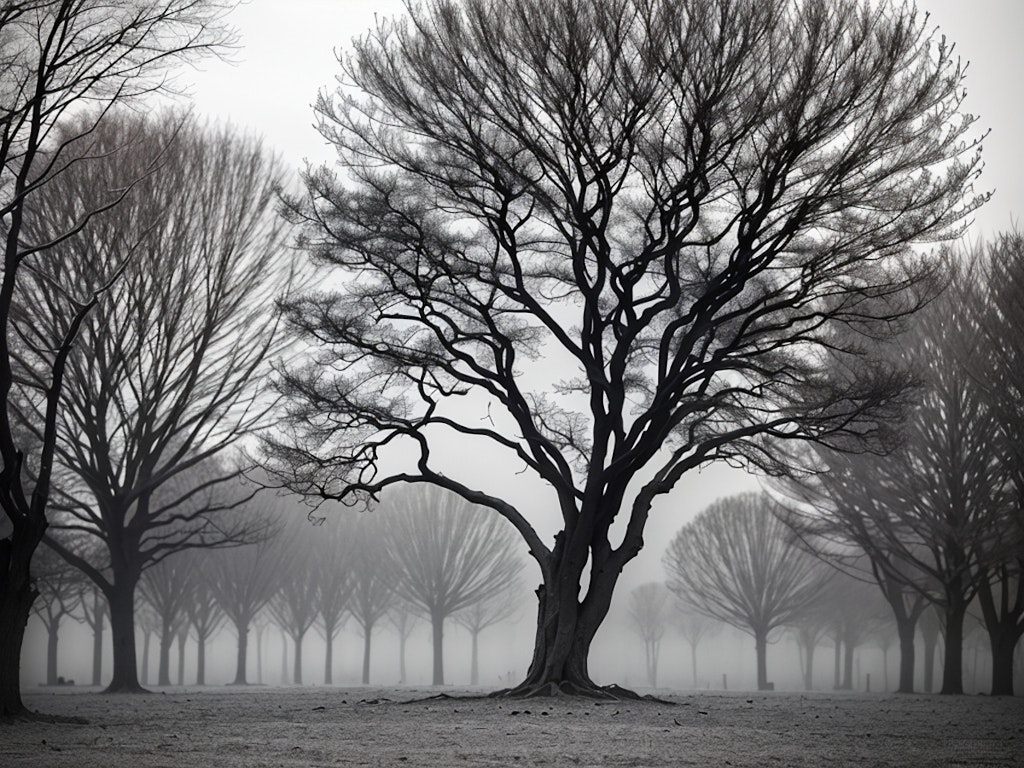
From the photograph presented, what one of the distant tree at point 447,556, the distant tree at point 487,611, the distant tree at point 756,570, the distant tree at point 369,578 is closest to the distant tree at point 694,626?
the distant tree at point 487,611

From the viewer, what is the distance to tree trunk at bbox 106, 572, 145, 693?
19.9 m

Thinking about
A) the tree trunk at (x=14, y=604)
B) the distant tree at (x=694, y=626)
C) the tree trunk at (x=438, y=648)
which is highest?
the tree trunk at (x=14, y=604)

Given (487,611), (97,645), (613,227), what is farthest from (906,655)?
(487,611)

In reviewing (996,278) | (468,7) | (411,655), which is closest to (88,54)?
(468,7)

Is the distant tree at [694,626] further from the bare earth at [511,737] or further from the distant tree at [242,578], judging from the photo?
the bare earth at [511,737]

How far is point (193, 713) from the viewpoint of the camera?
11688mm

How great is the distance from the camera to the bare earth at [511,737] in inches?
256

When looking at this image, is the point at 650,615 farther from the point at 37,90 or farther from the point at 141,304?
the point at 37,90

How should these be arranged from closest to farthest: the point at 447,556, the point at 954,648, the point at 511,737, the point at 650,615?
the point at 511,737 < the point at 954,648 < the point at 447,556 < the point at 650,615

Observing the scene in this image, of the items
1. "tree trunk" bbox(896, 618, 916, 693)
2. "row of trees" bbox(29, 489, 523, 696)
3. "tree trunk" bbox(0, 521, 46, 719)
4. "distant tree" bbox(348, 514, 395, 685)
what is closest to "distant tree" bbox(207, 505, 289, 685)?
"row of trees" bbox(29, 489, 523, 696)

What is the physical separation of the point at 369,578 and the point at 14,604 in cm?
3302

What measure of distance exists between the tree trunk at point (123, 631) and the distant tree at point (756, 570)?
22841 mm

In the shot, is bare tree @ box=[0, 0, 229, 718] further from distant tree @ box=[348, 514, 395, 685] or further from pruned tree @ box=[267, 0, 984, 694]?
distant tree @ box=[348, 514, 395, 685]

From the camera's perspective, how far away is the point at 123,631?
20156 mm
